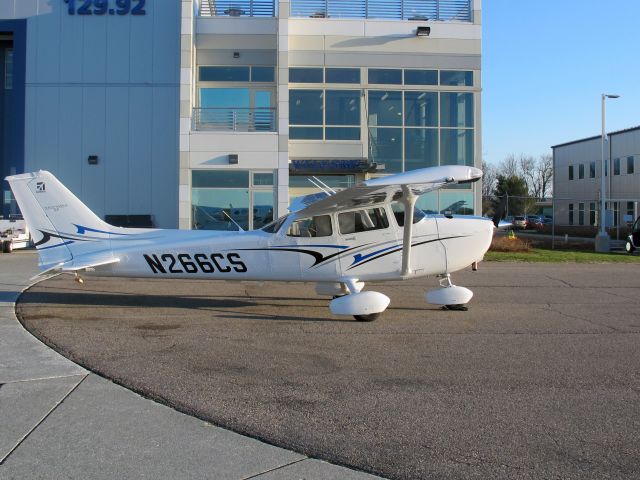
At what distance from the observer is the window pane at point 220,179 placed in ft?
71.9

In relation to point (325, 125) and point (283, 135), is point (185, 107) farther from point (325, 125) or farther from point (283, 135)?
point (325, 125)

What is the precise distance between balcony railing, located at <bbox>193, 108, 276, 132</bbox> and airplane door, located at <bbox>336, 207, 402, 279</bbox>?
13.2 m

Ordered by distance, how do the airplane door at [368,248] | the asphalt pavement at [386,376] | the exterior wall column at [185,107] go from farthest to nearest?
1. the exterior wall column at [185,107]
2. the airplane door at [368,248]
3. the asphalt pavement at [386,376]

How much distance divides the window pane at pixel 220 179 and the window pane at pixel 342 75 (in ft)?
18.3

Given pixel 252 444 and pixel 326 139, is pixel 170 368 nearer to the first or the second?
pixel 252 444

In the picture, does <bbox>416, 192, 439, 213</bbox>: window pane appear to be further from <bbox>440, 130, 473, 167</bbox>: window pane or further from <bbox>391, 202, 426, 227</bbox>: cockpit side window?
<bbox>391, 202, 426, 227</bbox>: cockpit side window

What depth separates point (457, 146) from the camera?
79.1 ft

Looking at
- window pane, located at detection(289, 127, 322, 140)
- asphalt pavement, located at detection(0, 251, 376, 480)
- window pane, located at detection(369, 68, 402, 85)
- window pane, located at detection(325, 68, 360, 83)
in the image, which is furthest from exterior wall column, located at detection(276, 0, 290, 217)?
asphalt pavement, located at detection(0, 251, 376, 480)

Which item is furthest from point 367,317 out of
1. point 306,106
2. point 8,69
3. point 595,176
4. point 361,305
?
point 595,176

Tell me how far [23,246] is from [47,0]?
1008cm

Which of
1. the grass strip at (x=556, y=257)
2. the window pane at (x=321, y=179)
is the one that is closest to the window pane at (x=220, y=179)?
the window pane at (x=321, y=179)

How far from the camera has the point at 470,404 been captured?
5258 mm

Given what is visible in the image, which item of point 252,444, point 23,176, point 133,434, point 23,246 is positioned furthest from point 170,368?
point 23,246

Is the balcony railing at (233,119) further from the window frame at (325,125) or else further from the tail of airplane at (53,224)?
the tail of airplane at (53,224)
